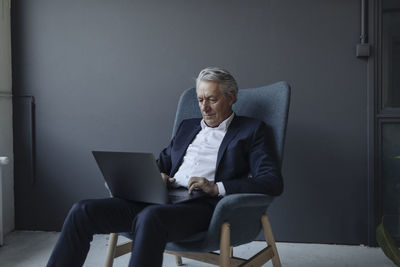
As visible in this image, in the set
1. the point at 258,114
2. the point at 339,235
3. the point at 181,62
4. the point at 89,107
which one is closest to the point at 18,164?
the point at 89,107

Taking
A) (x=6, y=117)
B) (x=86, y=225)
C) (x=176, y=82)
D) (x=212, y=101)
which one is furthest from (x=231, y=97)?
(x=6, y=117)

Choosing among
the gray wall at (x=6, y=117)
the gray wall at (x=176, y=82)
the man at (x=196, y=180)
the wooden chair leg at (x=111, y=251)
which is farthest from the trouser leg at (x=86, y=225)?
the gray wall at (x=6, y=117)

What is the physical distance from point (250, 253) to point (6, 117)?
1855mm

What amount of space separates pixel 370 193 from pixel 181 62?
1.45 m

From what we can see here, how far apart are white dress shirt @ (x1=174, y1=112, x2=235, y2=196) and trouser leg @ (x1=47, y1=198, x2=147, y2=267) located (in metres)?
0.28

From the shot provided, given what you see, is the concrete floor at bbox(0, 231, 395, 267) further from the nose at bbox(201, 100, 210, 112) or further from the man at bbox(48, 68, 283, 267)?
the nose at bbox(201, 100, 210, 112)

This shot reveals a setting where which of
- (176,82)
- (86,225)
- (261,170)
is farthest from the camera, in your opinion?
(176,82)

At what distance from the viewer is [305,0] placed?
2.53 m

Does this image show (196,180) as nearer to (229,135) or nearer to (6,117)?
(229,135)

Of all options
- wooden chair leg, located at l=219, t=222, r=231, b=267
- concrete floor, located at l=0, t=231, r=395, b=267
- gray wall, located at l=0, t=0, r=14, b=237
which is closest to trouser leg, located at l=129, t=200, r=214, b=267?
wooden chair leg, located at l=219, t=222, r=231, b=267

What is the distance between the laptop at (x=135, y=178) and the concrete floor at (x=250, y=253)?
695 mm

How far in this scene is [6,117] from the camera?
2.76 metres

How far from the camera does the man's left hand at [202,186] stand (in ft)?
5.67

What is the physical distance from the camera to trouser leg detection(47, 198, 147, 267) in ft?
5.07
